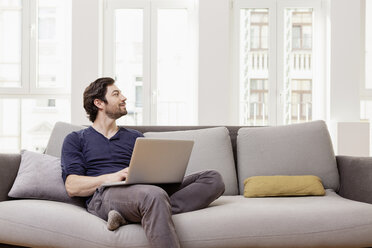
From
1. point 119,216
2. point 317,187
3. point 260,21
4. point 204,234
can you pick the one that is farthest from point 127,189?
point 260,21

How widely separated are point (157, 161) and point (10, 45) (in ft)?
14.5

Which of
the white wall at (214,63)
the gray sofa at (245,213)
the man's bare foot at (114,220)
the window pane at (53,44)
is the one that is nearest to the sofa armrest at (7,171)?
the gray sofa at (245,213)

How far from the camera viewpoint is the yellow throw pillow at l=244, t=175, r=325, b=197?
302 cm

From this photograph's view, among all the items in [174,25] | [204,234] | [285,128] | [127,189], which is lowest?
[204,234]

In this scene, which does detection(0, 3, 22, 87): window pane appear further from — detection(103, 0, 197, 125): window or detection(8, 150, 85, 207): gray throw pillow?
detection(8, 150, 85, 207): gray throw pillow

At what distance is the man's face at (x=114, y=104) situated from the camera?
119 inches

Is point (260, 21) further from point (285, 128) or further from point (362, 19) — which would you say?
point (285, 128)

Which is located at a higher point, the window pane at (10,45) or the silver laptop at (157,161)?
the window pane at (10,45)

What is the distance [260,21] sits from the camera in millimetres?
6305

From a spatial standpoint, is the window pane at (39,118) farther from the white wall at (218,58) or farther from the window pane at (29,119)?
the white wall at (218,58)

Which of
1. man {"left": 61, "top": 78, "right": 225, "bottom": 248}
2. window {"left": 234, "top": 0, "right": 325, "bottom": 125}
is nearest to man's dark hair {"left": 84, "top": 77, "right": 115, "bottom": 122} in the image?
man {"left": 61, "top": 78, "right": 225, "bottom": 248}

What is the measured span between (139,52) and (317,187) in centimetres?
373

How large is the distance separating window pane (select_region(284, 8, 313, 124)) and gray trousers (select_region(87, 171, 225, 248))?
379cm

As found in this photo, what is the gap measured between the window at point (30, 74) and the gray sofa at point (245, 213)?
3.16 metres
